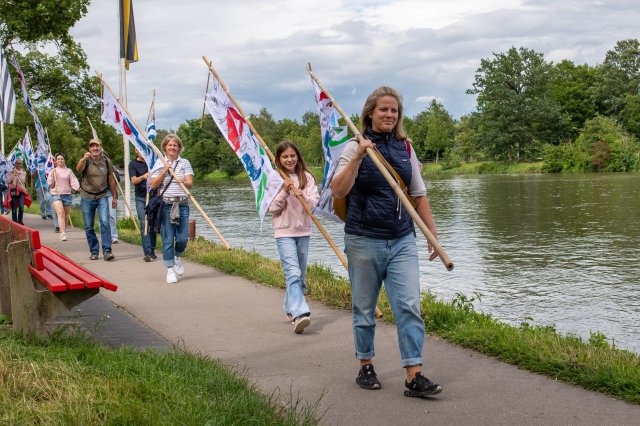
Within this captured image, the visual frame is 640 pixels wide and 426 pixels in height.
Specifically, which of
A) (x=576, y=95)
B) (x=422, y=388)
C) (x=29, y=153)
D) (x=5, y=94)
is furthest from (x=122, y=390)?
(x=576, y=95)

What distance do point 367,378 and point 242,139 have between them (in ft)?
15.7

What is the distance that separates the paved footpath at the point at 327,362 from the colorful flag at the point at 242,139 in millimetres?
1280

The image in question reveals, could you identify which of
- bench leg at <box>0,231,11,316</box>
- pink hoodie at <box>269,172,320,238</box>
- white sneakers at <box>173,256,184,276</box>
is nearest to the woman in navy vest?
pink hoodie at <box>269,172,320,238</box>

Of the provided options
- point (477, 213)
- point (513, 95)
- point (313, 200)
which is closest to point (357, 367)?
point (313, 200)

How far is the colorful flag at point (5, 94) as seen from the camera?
745 inches

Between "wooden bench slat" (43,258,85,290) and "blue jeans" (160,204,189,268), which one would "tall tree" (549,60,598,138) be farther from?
"wooden bench slat" (43,258,85,290)

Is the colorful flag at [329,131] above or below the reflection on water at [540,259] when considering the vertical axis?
above

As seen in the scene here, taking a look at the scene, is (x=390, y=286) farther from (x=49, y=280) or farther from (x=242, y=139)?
(x=242, y=139)

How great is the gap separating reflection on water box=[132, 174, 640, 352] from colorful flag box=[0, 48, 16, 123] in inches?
241

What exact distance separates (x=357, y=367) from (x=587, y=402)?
5.27 ft

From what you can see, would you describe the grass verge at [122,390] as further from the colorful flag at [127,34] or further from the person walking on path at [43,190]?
the person walking on path at [43,190]

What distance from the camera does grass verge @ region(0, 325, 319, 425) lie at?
3672 mm

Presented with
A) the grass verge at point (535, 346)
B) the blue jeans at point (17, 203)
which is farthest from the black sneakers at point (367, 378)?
the blue jeans at point (17, 203)

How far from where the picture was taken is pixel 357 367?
5453 mm
